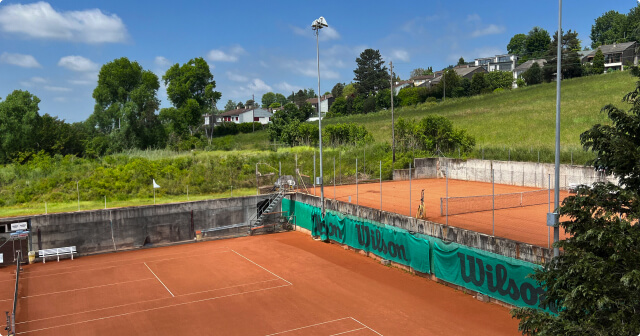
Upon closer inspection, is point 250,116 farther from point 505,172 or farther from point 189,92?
point 505,172

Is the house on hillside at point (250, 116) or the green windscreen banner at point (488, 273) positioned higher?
the house on hillside at point (250, 116)

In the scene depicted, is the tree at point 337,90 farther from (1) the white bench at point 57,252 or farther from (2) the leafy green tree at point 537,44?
(1) the white bench at point 57,252

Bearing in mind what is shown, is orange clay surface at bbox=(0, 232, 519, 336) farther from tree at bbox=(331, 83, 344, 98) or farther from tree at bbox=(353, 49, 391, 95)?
tree at bbox=(331, 83, 344, 98)

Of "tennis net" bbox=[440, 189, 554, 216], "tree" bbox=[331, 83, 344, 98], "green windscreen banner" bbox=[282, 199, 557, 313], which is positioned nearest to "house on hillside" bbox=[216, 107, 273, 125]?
"tree" bbox=[331, 83, 344, 98]

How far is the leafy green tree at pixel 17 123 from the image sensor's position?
4962 cm

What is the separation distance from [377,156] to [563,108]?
108 ft

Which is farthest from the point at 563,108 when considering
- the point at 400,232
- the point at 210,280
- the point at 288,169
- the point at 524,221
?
the point at 210,280

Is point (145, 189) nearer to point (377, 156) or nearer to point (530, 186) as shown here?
point (377, 156)

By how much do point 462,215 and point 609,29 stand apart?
148 metres

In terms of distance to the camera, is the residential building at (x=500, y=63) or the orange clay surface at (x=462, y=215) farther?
the residential building at (x=500, y=63)

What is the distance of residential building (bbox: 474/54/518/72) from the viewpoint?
5576 inches

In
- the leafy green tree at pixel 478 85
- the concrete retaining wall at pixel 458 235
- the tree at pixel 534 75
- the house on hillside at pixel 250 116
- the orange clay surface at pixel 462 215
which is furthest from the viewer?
the house on hillside at pixel 250 116

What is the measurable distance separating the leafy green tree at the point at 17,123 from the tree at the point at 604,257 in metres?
52.3

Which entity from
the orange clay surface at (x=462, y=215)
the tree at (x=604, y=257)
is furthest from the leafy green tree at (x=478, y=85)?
the tree at (x=604, y=257)
